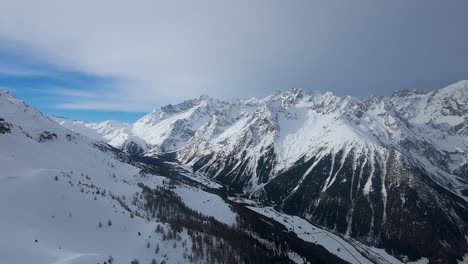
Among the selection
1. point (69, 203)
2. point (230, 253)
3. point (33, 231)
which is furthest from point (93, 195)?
point (230, 253)

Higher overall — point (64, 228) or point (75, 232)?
point (64, 228)

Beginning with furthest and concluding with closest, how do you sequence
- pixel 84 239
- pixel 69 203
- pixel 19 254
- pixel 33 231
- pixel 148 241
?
pixel 69 203, pixel 148 241, pixel 84 239, pixel 33 231, pixel 19 254

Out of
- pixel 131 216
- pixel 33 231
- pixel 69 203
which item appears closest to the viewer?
pixel 33 231

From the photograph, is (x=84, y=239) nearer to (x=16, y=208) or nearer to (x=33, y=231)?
(x=33, y=231)

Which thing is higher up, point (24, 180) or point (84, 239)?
point (24, 180)

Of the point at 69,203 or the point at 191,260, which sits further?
the point at 69,203

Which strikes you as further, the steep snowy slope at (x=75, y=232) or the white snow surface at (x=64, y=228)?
the steep snowy slope at (x=75, y=232)

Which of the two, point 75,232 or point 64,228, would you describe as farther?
point 64,228

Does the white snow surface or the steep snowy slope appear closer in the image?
the white snow surface

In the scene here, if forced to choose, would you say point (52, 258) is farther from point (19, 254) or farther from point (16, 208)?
point (16, 208)
